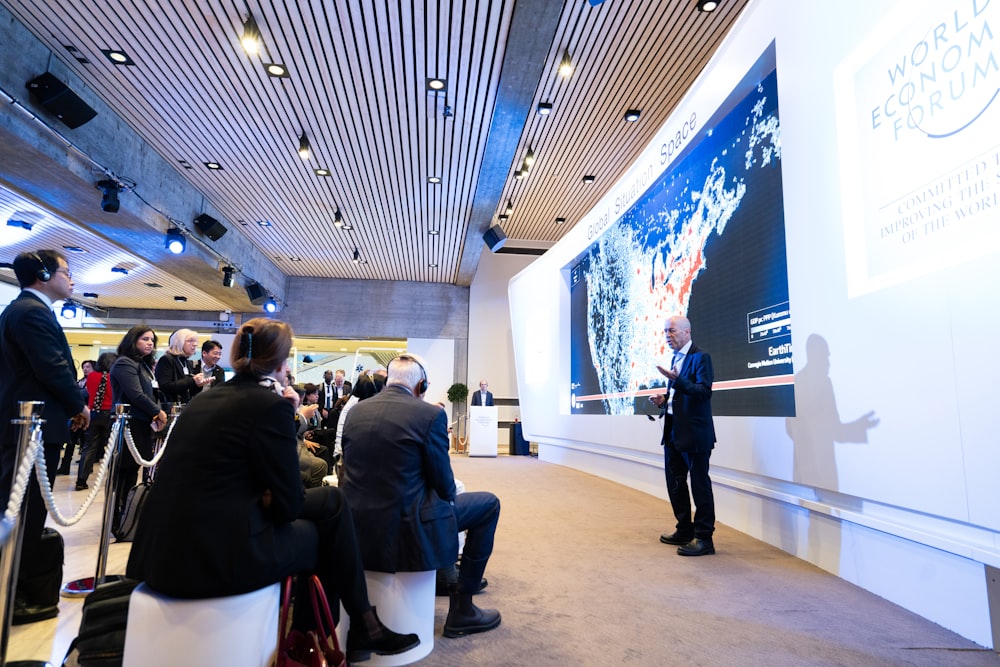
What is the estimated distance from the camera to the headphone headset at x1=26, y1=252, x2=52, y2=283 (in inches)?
95.7

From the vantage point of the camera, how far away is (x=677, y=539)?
3.77 m

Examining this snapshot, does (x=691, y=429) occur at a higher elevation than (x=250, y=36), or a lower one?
lower

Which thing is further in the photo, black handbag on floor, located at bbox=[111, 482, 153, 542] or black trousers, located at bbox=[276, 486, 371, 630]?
black handbag on floor, located at bbox=[111, 482, 153, 542]

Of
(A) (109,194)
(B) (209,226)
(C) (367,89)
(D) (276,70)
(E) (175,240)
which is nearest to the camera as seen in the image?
(D) (276,70)

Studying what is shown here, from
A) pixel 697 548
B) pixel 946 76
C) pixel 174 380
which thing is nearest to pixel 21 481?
pixel 174 380

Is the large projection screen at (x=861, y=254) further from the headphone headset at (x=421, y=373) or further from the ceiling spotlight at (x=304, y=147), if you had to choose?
the ceiling spotlight at (x=304, y=147)

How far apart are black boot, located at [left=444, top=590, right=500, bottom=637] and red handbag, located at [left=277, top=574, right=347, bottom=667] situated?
593 millimetres

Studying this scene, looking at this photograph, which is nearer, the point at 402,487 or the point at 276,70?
the point at 402,487

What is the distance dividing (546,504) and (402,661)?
355 cm

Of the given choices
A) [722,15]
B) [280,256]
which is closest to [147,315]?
[280,256]

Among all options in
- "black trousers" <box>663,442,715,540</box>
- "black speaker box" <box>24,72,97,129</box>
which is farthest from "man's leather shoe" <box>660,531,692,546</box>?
"black speaker box" <box>24,72,97,129</box>

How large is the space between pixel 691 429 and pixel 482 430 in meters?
8.43

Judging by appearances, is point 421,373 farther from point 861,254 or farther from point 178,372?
point 178,372

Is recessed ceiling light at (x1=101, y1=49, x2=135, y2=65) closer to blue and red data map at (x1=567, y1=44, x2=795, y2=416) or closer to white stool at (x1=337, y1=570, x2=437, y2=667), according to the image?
blue and red data map at (x1=567, y1=44, x2=795, y2=416)
